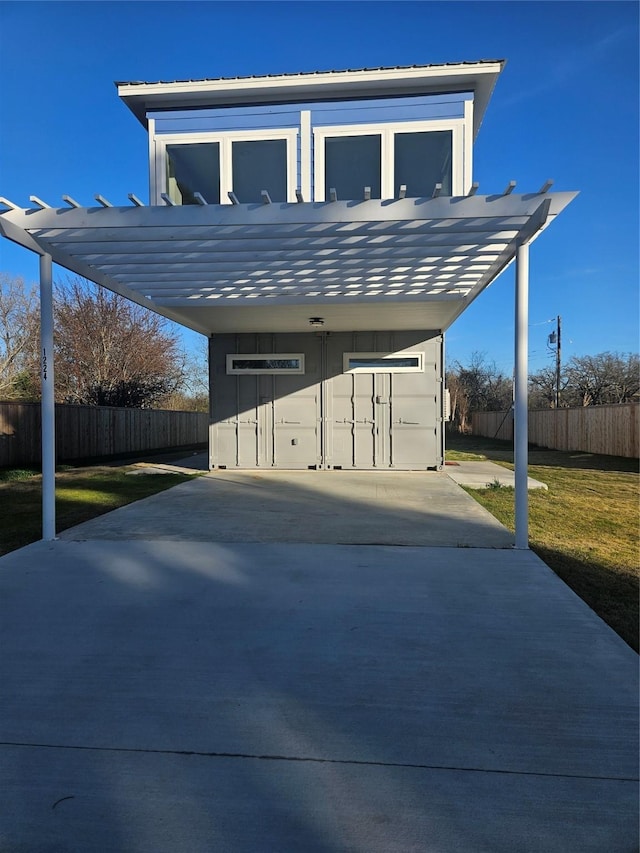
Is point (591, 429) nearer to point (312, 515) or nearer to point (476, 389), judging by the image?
point (312, 515)

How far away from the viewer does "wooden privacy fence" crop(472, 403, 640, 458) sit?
48.9ft

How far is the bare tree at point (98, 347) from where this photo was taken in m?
19.7

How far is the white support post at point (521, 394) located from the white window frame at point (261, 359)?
21.5ft

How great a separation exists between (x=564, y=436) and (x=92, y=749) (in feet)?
66.2

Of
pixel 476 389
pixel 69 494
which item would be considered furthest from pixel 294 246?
pixel 476 389

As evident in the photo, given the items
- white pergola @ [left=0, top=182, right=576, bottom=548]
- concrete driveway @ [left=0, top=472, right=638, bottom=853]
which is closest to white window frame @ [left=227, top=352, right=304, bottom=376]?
white pergola @ [left=0, top=182, right=576, bottom=548]

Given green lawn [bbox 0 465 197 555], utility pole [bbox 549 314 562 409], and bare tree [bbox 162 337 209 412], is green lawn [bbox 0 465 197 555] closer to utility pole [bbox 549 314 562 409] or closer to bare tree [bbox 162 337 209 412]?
bare tree [bbox 162 337 209 412]

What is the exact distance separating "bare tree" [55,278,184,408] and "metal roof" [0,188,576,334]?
13109 mm

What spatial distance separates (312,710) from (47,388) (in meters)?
4.32

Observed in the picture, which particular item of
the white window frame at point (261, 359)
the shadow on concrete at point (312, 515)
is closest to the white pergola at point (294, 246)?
the shadow on concrete at point (312, 515)

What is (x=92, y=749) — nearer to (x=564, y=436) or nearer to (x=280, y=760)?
(x=280, y=760)

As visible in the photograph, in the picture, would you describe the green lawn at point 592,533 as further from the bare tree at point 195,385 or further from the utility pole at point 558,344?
the bare tree at point 195,385

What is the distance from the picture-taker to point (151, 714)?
7.43 feet

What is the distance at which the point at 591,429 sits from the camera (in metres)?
17.1
